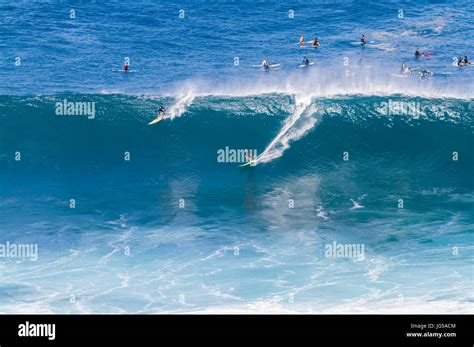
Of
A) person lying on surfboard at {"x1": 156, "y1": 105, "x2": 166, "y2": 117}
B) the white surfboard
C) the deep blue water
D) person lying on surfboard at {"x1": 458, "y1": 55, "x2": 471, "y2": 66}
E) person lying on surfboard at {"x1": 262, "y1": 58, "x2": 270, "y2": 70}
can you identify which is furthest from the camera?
person lying on surfboard at {"x1": 458, "y1": 55, "x2": 471, "y2": 66}

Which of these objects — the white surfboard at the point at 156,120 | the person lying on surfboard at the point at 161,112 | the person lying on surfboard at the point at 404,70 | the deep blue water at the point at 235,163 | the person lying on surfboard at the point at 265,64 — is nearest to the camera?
the deep blue water at the point at 235,163

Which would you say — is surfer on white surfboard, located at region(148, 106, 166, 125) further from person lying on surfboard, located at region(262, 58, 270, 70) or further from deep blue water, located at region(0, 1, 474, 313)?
person lying on surfboard, located at region(262, 58, 270, 70)

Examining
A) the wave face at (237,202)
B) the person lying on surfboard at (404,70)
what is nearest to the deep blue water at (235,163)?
the wave face at (237,202)

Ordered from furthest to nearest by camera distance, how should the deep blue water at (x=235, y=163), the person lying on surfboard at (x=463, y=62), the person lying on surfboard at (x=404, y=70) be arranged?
the person lying on surfboard at (x=463, y=62) → the person lying on surfboard at (x=404, y=70) → the deep blue water at (x=235, y=163)

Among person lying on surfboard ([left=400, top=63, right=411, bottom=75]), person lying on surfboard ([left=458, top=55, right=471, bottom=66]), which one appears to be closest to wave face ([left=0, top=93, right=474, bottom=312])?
person lying on surfboard ([left=400, top=63, right=411, bottom=75])

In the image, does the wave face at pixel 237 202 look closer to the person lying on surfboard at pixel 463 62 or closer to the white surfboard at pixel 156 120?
the white surfboard at pixel 156 120

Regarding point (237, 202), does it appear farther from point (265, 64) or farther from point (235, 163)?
point (265, 64)

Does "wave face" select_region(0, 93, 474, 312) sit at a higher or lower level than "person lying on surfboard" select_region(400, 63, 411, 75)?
lower

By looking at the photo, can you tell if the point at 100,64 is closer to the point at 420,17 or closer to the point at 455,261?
the point at 420,17
